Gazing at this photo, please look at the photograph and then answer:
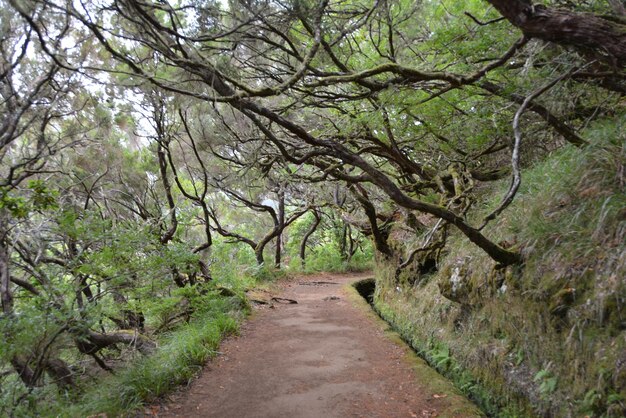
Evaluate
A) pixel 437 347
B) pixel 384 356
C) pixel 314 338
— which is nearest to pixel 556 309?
pixel 437 347

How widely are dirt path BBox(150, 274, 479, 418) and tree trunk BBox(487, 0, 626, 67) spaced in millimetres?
3438

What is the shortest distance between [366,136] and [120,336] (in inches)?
221

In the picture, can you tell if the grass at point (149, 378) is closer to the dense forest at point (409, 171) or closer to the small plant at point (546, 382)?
the dense forest at point (409, 171)

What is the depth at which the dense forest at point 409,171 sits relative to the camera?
11.3 feet

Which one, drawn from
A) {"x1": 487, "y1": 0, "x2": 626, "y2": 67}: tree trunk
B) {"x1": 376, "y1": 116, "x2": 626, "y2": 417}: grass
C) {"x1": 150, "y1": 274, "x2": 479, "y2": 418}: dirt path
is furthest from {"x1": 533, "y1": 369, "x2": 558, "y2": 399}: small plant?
{"x1": 487, "y1": 0, "x2": 626, "y2": 67}: tree trunk

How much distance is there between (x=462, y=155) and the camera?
8.09 m

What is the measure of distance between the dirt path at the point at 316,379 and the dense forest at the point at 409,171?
385mm

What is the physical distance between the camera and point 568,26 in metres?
2.79

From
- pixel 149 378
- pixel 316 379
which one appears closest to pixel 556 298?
pixel 316 379

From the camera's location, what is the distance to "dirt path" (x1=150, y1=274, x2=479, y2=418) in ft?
14.5

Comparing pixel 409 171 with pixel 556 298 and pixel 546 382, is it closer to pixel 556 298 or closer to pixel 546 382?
pixel 556 298

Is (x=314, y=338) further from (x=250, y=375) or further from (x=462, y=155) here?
(x=462, y=155)

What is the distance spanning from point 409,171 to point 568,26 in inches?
240

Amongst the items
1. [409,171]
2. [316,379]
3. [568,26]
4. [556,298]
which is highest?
[409,171]
